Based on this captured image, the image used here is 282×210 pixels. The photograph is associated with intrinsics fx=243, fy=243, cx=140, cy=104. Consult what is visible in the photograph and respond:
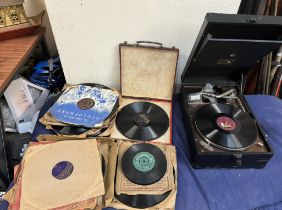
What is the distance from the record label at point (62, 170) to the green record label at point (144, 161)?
0.25 m

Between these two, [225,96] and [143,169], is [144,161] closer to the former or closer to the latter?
[143,169]

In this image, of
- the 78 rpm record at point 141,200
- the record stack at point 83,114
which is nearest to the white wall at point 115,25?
the record stack at point 83,114

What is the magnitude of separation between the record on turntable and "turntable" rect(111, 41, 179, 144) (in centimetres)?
10

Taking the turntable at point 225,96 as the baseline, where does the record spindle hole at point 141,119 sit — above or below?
below

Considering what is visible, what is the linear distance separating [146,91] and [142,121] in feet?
0.67

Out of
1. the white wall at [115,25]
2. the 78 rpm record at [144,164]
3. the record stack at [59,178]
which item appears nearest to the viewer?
the record stack at [59,178]

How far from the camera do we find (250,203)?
947 millimetres

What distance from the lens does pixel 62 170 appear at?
2.86 ft

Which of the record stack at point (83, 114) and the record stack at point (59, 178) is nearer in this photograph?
the record stack at point (59, 178)

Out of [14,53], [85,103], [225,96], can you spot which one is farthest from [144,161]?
[14,53]

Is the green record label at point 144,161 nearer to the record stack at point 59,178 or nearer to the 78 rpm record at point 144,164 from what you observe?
the 78 rpm record at point 144,164

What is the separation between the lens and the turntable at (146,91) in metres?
1.13

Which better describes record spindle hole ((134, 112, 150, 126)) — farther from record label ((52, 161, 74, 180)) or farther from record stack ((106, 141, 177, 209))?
record label ((52, 161, 74, 180))

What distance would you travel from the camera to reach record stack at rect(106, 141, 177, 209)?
89 centimetres
